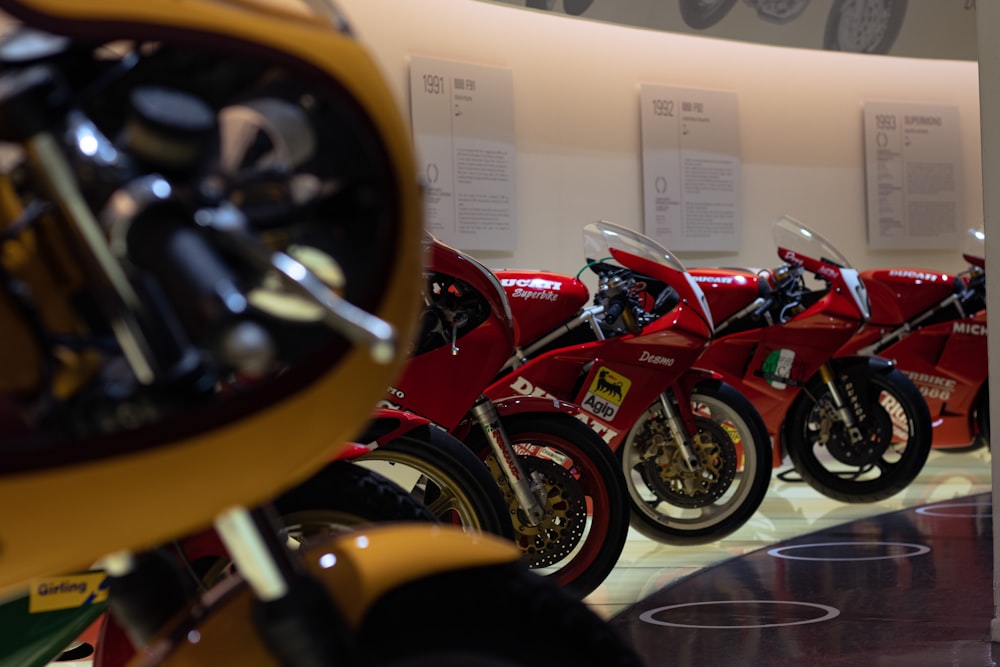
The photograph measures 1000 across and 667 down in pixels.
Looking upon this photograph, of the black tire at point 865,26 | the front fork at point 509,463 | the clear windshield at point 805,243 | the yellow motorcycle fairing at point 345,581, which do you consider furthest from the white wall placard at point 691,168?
the yellow motorcycle fairing at point 345,581

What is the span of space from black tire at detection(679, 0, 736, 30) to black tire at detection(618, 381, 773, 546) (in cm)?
328

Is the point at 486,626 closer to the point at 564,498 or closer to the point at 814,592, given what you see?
the point at 564,498

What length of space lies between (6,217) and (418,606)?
0.54 metres

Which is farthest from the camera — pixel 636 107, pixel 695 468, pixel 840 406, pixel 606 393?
pixel 636 107

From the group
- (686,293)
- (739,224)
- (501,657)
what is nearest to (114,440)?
(501,657)

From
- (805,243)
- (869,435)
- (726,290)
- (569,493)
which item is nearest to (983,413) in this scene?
(869,435)

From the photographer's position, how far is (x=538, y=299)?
380 cm

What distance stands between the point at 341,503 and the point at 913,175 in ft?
26.1

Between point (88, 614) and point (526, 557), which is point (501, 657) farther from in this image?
point (526, 557)

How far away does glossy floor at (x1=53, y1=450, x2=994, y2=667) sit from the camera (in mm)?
3125

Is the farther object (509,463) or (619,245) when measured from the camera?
(619,245)

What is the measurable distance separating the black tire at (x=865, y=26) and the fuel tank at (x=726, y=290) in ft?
10.7

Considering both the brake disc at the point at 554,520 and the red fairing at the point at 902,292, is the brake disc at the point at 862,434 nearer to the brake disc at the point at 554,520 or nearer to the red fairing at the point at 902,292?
the red fairing at the point at 902,292

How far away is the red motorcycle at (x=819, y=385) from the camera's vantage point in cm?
513
